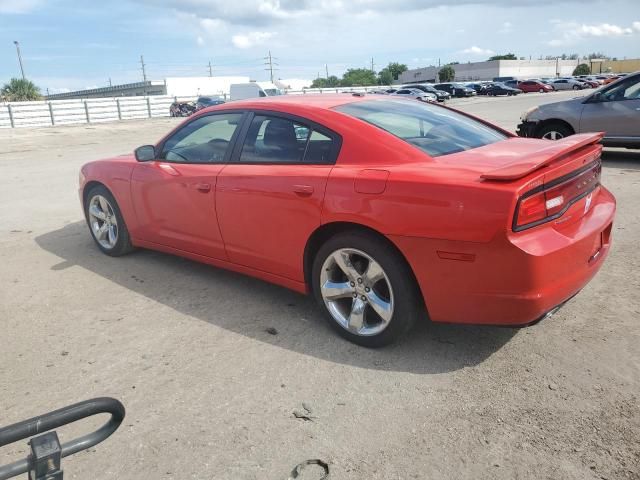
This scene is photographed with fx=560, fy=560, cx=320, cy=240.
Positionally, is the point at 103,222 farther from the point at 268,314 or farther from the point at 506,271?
the point at 506,271

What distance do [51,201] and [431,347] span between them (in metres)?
7.21

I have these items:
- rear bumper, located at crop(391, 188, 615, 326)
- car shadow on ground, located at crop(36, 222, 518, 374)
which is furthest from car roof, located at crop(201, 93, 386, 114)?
car shadow on ground, located at crop(36, 222, 518, 374)

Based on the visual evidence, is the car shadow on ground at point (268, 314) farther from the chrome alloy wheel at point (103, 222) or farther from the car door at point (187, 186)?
the car door at point (187, 186)

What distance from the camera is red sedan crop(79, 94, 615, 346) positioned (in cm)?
288

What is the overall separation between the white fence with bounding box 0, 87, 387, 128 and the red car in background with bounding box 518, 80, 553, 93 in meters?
31.7

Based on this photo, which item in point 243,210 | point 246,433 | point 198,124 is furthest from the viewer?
point 198,124

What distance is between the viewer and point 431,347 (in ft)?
11.4

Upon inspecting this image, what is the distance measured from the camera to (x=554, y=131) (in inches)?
390

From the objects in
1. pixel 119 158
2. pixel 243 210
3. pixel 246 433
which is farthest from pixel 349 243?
pixel 119 158

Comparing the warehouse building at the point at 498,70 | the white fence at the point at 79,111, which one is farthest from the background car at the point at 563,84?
the warehouse building at the point at 498,70

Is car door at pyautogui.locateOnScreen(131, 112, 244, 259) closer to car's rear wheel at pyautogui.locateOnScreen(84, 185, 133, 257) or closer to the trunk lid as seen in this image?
car's rear wheel at pyautogui.locateOnScreen(84, 185, 133, 257)

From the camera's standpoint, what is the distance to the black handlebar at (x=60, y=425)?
1534 mm

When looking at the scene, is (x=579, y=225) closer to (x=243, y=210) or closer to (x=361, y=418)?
(x=361, y=418)

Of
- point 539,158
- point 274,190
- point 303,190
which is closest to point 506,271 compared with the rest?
point 539,158
